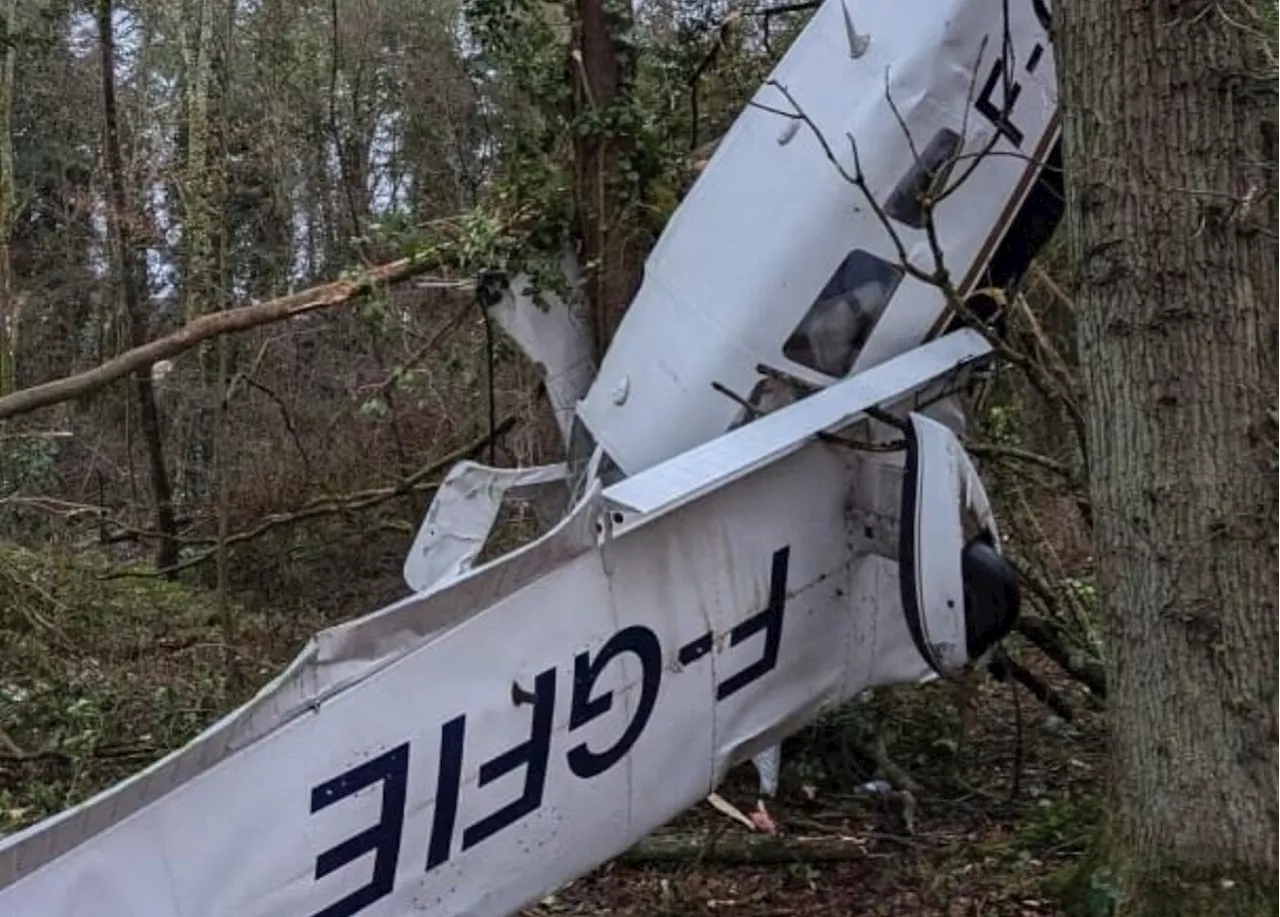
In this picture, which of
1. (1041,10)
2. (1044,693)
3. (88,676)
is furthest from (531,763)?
(88,676)

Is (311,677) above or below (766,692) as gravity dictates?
above

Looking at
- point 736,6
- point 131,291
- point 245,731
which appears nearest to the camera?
point 245,731

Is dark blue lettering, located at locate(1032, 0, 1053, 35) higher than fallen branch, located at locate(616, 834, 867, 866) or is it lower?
higher

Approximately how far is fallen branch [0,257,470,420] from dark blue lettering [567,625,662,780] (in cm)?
267

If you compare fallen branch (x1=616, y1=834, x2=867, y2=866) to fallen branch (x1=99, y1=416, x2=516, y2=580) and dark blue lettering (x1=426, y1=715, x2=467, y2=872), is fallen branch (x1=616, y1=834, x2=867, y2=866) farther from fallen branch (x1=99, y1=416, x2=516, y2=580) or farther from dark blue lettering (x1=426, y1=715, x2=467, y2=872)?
fallen branch (x1=99, y1=416, x2=516, y2=580)

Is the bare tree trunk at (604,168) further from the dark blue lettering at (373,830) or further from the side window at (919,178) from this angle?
the dark blue lettering at (373,830)

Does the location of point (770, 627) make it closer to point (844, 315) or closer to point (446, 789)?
point (844, 315)

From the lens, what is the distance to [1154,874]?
371 cm

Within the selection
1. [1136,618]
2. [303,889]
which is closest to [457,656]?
[303,889]

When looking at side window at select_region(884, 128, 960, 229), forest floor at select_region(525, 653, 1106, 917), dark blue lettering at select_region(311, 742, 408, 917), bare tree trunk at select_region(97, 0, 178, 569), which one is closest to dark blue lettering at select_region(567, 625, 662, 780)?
dark blue lettering at select_region(311, 742, 408, 917)

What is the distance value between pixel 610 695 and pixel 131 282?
12.5m

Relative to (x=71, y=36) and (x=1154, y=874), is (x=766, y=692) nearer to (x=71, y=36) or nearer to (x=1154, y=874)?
(x=1154, y=874)

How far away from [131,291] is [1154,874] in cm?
1315

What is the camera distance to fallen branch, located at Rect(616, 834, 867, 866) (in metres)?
5.09
